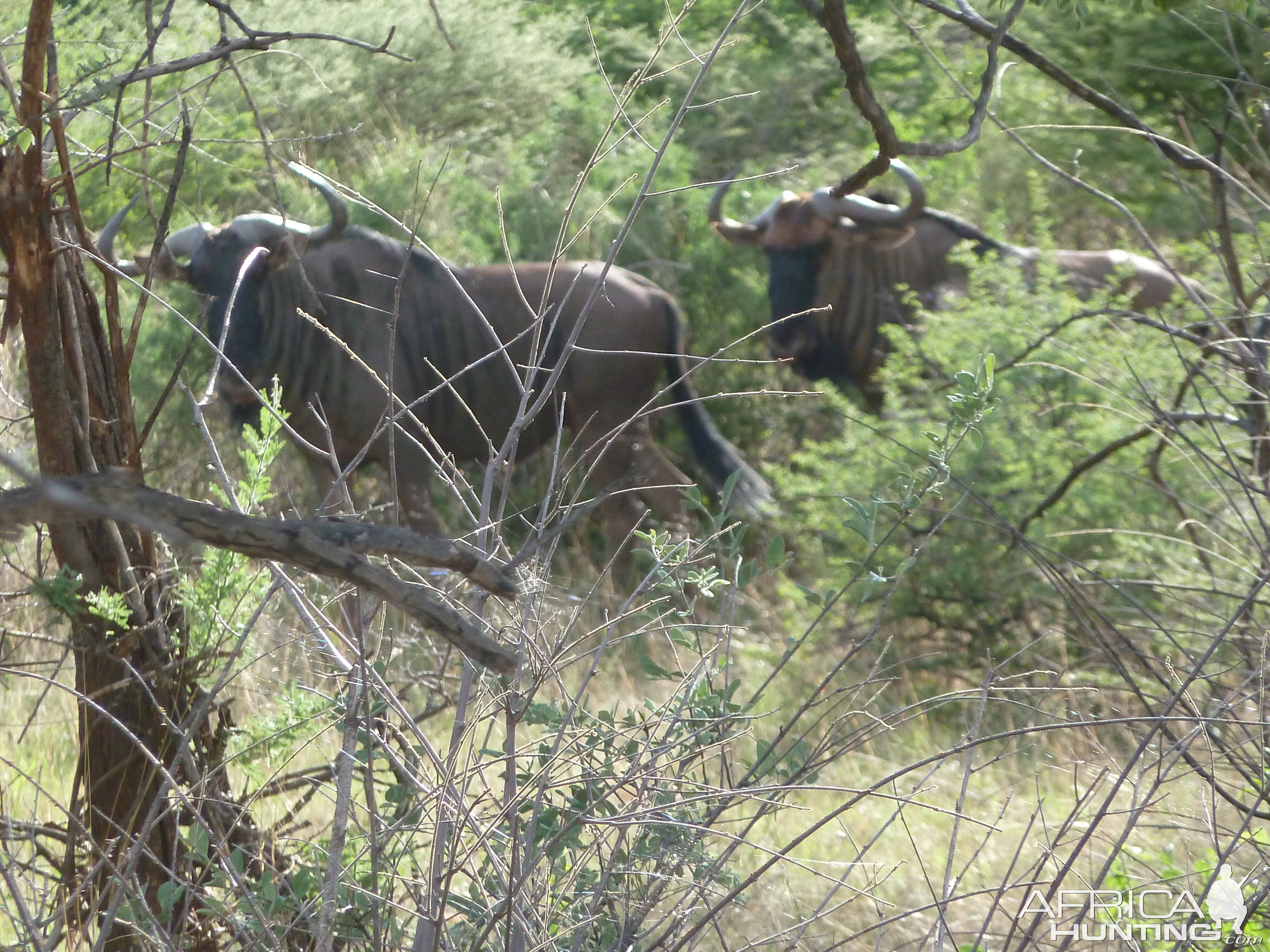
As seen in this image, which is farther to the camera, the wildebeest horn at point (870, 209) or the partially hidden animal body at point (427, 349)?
the wildebeest horn at point (870, 209)

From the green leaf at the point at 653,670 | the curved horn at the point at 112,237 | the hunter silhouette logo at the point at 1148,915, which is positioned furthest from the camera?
the curved horn at the point at 112,237

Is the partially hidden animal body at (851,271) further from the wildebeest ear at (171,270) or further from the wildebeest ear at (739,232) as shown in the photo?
the wildebeest ear at (171,270)

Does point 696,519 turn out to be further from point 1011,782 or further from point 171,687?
point 171,687

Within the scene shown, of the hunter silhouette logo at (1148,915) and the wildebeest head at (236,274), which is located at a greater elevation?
the wildebeest head at (236,274)

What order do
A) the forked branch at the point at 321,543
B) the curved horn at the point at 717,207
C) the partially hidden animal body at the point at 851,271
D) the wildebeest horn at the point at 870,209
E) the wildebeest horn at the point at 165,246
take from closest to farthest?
the forked branch at the point at 321,543, the wildebeest horn at the point at 165,246, the wildebeest horn at the point at 870,209, the partially hidden animal body at the point at 851,271, the curved horn at the point at 717,207

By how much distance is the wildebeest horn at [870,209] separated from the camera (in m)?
6.43

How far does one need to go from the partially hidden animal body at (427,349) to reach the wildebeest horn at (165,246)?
0.04 feet

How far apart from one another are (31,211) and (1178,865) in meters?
2.26

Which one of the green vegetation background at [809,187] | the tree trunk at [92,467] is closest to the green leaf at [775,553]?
the green vegetation background at [809,187]

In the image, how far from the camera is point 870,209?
652 cm

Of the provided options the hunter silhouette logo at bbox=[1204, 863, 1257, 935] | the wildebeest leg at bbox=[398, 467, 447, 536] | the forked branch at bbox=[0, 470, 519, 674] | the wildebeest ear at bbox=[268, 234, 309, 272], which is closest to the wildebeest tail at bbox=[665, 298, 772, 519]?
the wildebeest leg at bbox=[398, 467, 447, 536]

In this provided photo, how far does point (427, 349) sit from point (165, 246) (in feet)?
3.84

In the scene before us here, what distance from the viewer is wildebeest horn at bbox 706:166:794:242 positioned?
269 inches

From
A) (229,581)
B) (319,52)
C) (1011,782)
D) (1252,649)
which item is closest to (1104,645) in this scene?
(1252,649)
